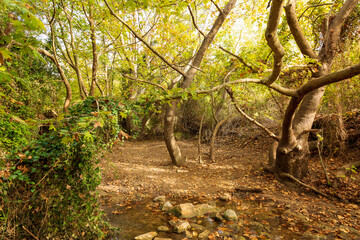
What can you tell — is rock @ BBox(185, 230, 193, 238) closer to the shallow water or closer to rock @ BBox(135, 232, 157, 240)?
the shallow water

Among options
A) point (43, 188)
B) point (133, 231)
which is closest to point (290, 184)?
point (133, 231)

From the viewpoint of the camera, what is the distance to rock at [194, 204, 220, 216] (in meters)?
4.27

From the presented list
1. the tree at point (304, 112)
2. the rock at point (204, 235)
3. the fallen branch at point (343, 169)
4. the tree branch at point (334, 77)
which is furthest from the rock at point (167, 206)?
the fallen branch at point (343, 169)

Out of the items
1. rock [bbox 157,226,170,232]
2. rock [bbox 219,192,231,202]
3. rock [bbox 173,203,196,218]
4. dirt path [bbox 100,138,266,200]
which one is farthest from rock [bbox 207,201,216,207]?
rock [bbox 157,226,170,232]

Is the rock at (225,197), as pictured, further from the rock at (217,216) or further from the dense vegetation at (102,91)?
the dense vegetation at (102,91)

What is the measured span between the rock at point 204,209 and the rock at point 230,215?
31cm

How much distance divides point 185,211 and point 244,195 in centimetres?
195

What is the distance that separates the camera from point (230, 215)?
4055 millimetres

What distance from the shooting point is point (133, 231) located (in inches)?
142

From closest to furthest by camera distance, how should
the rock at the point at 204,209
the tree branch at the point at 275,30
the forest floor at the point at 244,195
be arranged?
1. the tree branch at the point at 275,30
2. the forest floor at the point at 244,195
3. the rock at the point at 204,209

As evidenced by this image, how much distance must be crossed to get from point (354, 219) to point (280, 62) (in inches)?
147

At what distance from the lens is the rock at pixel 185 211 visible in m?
4.14

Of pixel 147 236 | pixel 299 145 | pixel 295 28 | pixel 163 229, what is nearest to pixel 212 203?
pixel 163 229

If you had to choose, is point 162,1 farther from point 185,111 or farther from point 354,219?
point 185,111
